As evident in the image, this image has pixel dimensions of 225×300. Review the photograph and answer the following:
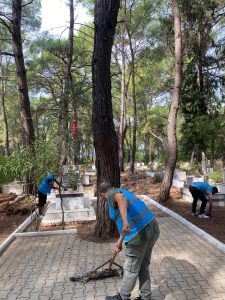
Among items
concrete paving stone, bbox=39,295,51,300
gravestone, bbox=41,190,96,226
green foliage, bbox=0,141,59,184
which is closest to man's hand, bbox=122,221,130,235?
concrete paving stone, bbox=39,295,51,300

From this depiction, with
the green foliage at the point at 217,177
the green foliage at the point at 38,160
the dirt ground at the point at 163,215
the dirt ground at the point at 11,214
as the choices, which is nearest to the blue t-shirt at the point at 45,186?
the green foliage at the point at 38,160

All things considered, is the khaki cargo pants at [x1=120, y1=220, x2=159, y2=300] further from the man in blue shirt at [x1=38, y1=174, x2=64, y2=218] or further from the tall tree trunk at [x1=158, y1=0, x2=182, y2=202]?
the tall tree trunk at [x1=158, y1=0, x2=182, y2=202]

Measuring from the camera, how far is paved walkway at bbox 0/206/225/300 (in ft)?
14.3

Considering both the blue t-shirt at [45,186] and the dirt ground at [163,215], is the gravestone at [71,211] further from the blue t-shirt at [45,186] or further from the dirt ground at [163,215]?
the blue t-shirt at [45,186]

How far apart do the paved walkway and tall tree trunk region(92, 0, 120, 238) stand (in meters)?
1.22

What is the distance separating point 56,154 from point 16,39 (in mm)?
6785

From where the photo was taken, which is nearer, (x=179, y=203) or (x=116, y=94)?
(x=179, y=203)

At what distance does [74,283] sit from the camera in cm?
470

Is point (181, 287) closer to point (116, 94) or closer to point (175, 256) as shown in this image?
point (175, 256)

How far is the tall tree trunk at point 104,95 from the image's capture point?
6.66 metres

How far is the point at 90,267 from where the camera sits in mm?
5395

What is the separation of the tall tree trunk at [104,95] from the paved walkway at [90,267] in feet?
4.01

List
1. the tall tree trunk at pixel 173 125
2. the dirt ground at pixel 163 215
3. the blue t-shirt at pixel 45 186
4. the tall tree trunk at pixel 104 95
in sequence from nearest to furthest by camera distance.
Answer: the tall tree trunk at pixel 104 95 < the dirt ground at pixel 163 215 < the blue t-shirt at pixel 45 186 < the tall tree trunk at pixel 173 125

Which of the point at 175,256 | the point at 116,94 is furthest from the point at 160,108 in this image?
the point at 175,256
